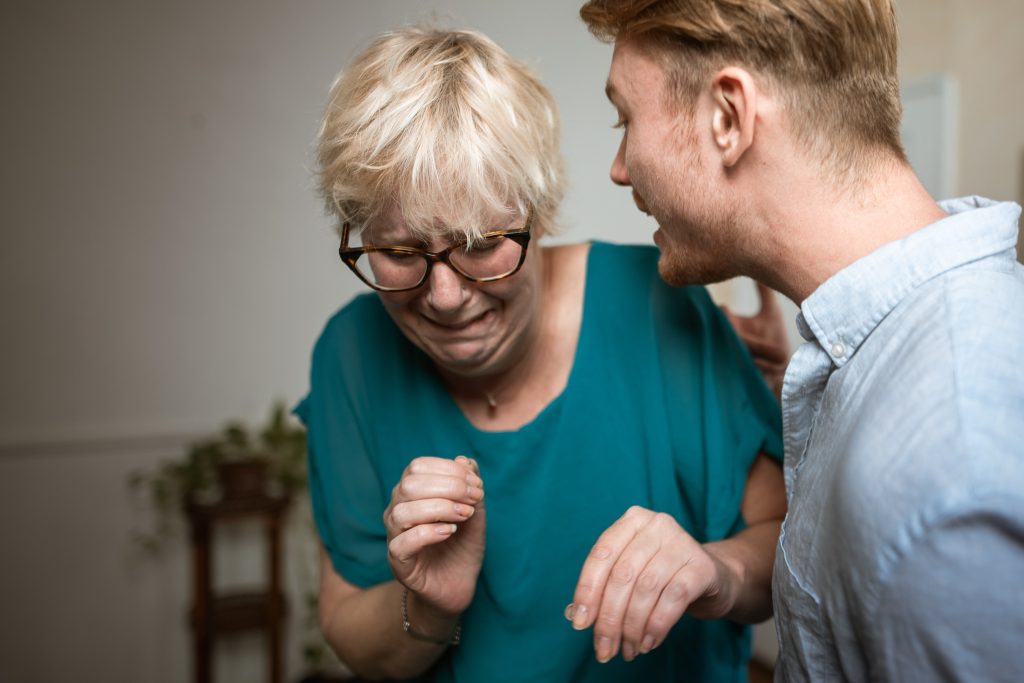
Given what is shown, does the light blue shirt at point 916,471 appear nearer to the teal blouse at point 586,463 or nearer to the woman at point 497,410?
the woman at point 497,410

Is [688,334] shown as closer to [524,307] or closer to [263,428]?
[524,307]

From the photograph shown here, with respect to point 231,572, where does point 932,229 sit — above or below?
above

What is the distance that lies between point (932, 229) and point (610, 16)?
0.47m

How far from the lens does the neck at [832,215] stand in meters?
0.83

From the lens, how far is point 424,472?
94 centimetres

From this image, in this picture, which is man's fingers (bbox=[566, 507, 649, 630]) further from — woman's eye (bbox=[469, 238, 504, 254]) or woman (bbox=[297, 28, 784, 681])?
woman's eye (bbox=[469, 238, 504, 254])

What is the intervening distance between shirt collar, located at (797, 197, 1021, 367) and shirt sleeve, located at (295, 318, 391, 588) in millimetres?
764

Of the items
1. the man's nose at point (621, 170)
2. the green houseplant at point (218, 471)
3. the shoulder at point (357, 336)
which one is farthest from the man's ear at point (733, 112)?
the green houseplant at point (218, 471)

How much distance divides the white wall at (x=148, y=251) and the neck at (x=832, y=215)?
1.82 metres

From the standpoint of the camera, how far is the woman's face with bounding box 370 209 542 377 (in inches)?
41.8

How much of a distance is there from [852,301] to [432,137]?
1.79 ft

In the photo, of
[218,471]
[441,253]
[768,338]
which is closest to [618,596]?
[441,253]

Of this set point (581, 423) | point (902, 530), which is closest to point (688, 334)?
point (581, 423)

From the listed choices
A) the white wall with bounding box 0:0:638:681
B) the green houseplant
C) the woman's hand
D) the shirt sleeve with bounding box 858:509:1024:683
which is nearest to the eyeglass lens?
the woman's hand
